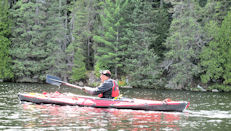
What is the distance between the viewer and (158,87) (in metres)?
41.5

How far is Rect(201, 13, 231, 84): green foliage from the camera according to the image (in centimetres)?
3872

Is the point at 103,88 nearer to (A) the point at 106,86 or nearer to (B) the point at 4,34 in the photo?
(A) the point at 106,86

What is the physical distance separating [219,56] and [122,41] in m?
11.2

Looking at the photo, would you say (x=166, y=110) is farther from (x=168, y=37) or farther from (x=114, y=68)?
(x=114, y=68)

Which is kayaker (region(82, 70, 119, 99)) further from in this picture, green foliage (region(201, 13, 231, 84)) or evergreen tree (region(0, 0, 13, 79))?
evergreen tree (region(0, 0, 13, 79))

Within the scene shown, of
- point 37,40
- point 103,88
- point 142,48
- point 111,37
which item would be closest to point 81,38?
point 111,37

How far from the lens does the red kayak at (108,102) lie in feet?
57.5

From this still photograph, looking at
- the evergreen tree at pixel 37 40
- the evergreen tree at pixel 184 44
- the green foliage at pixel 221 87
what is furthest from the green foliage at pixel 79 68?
the green foliage at pixel 221 87

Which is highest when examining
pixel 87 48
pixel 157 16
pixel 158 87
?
pixel 157 16

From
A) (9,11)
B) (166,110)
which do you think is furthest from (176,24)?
(166,110)

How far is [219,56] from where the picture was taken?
39.1 meters

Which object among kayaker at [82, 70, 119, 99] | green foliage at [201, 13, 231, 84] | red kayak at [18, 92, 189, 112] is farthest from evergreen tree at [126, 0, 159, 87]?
kayaker at [82, 70, 119, 99]

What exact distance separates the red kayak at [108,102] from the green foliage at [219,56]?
72.9 feet

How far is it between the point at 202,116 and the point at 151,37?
27196mm
